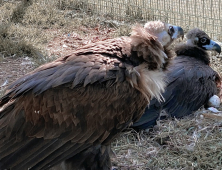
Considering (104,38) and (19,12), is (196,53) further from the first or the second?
(19,12)

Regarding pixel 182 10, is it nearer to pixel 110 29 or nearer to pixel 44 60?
pixel 110 29

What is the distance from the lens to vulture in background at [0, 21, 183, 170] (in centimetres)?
344

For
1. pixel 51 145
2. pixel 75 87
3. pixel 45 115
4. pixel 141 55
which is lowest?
pixel 51 145

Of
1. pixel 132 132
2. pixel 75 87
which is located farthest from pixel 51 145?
pixel 132 132

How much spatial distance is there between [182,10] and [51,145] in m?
5.20

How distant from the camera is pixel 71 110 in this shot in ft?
11.3

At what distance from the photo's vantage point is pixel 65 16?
28.4 ft

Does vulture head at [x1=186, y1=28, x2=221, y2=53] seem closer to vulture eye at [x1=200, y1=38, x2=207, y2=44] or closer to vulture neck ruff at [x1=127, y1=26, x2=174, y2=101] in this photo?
vulture eye at [x1=200, y1=38, x2=207, y2=44]

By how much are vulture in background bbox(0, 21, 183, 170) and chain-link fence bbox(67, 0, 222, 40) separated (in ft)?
14.2

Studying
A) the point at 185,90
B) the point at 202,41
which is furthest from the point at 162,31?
the point at 202,41

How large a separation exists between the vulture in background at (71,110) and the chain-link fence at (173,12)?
433cm

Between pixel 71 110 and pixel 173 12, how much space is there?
4.86 meters

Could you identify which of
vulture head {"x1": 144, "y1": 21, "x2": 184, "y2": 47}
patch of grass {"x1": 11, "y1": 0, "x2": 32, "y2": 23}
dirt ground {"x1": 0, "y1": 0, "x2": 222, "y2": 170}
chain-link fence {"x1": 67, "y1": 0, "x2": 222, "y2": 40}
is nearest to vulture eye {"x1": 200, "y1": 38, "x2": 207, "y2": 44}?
dirt ground {"x1": 0, "y1": 0, "x2": 222, "y2": 170}

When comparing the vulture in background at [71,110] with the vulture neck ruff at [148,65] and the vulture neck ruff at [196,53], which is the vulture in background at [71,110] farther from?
the vulture neck ruff at [196,53]
